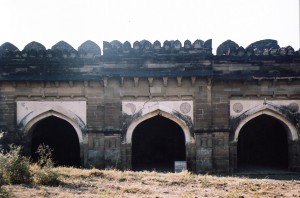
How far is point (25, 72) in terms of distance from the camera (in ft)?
37.0

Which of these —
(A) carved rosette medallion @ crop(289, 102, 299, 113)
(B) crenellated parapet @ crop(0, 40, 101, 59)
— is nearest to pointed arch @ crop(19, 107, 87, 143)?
(B) crenellated parapet @ crop(0, 40, 101, 59)

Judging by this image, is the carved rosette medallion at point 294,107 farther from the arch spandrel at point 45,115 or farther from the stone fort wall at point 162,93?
the arch spandrel at point 45,115

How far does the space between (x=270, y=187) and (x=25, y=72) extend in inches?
317

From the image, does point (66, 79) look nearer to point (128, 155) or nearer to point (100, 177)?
point (128, 155)

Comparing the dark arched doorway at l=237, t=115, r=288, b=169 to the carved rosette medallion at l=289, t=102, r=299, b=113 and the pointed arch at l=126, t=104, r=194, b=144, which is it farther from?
the pointed arch at l=126, t=104, r=194, b=144

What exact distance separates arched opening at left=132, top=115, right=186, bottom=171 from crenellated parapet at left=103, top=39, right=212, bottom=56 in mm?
3742

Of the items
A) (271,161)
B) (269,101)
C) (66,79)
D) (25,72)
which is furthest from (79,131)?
(271,161)

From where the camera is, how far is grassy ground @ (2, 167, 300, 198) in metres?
6.54

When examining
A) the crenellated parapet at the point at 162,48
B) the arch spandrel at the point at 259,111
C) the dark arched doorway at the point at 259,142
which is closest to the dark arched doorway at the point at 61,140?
the crenellated parapet at the point at 162,48

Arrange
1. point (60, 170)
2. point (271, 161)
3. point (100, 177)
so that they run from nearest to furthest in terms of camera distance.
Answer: point (100, 177), point (60, 170), point (271, 161)

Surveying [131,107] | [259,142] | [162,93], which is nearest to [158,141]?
[131,107]

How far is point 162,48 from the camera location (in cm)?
1108

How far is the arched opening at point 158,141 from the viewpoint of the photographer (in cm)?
1405

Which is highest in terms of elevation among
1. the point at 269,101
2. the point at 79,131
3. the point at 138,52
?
the point at 138,52
